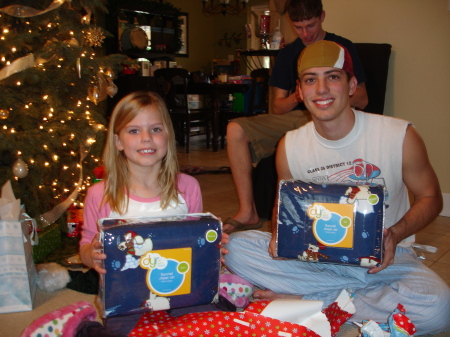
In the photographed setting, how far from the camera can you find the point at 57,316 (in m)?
1.23

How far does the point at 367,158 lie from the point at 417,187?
0.61ft

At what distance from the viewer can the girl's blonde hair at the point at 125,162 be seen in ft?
4.73

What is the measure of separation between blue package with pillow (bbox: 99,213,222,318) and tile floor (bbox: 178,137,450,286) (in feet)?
3.71

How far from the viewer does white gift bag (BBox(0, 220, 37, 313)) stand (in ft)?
5.08

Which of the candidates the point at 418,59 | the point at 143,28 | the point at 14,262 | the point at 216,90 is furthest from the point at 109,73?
the point at 143,28

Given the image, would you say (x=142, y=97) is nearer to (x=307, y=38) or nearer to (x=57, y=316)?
(x=57, y=316)

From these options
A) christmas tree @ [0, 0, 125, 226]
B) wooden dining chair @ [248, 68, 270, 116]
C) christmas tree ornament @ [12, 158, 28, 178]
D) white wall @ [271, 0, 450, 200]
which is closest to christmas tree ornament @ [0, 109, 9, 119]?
christmas tree @ [0, 0, 125, 226]

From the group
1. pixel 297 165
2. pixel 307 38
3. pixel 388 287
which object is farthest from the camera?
pixel 307 38

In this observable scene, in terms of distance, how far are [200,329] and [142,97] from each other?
30.2 inches

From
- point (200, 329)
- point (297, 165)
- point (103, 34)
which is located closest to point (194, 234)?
point (200, 329)

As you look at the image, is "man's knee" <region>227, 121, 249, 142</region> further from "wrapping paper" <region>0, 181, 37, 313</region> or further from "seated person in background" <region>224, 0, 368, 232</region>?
"wrapping paper" <region>0, 181, 37, 313</region>

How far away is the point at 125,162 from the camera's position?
1534 millimetres

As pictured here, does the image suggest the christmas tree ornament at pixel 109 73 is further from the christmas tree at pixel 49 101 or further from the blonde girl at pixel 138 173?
the blonde girl at pixel 138 173

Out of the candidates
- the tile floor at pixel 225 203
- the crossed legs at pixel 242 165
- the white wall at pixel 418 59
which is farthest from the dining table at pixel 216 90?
the crossed legs at pixel 242 165
